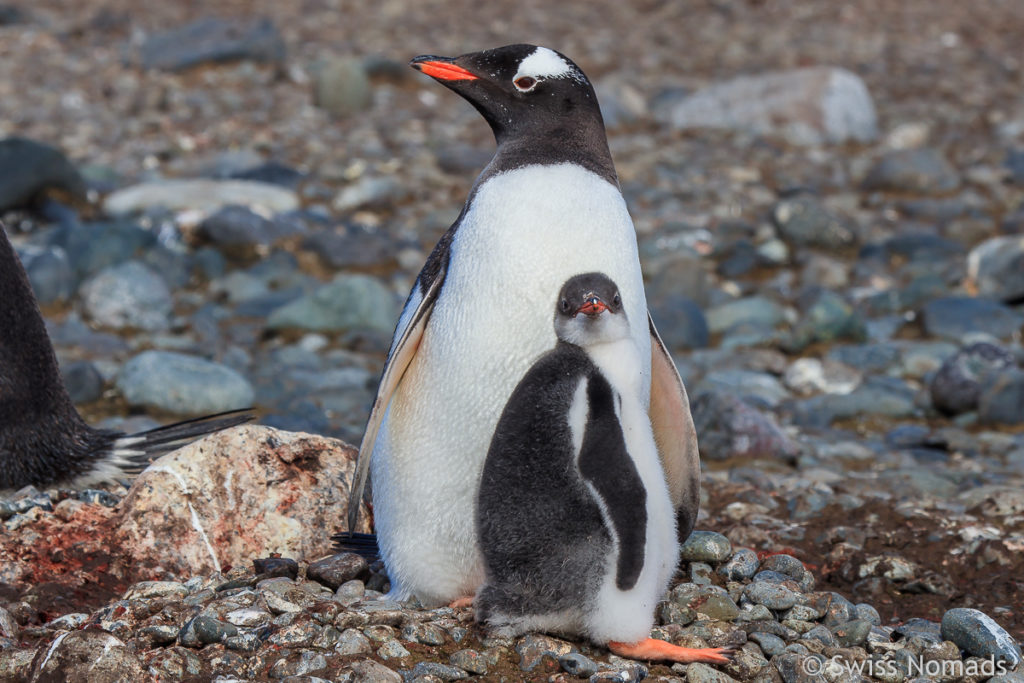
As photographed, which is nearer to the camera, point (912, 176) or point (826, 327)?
point (826, 327)

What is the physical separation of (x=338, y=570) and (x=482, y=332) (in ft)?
3.11

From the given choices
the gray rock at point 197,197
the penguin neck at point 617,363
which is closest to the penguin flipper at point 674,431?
the penguin neck at point 617,363

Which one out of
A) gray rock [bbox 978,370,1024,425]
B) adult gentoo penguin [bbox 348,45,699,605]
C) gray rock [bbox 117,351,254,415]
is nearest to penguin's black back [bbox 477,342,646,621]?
adult gentoo penguin [bbox 348,45,699,605]

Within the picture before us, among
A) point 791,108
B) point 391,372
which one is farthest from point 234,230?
point 791,108

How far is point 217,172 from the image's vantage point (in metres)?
10.3

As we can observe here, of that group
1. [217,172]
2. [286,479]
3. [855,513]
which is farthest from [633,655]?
[217,172]

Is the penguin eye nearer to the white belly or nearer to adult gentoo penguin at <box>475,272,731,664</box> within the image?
the white belly

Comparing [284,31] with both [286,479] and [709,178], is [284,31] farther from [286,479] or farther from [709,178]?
[286,479]

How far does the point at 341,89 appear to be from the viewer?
11.9 meters

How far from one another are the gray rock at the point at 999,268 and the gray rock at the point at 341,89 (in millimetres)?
5912

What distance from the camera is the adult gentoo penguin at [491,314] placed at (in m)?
3.50

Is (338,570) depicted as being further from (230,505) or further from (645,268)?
(645,268)

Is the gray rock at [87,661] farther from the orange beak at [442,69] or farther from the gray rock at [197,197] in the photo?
the gray rock at [197,197]

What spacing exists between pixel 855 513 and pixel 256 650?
2564 millimetres
